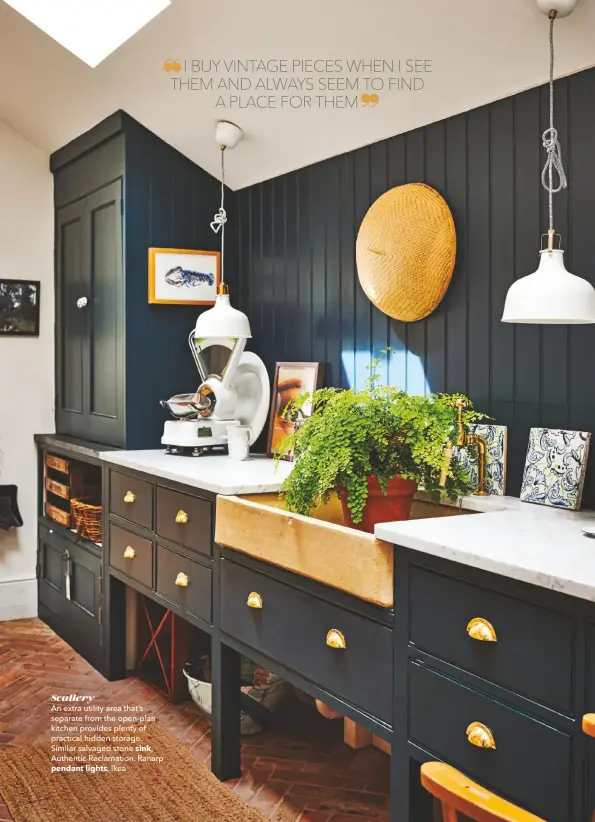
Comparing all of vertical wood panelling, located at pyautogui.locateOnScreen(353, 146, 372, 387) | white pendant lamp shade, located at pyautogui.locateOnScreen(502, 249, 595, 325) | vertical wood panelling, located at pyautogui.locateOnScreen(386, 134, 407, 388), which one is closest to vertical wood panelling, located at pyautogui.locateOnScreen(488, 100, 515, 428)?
vertical wood panelling, located at pyautogui.locateOnScreen(386, 134, 407, 388)

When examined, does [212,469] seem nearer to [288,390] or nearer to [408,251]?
[288,390]

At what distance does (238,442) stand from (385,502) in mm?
1218

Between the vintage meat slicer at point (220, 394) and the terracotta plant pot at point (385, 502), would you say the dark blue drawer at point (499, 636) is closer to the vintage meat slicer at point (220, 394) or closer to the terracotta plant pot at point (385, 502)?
the terracotta plant pot at point (385, 502)

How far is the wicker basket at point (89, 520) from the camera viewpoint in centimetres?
389

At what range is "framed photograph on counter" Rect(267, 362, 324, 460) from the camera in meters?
3.47

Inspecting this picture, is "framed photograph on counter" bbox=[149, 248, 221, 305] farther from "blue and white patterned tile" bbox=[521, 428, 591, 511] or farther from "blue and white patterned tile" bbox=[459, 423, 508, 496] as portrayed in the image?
"blue and white patterned tile" bbox=[521, 428, 591, 511]

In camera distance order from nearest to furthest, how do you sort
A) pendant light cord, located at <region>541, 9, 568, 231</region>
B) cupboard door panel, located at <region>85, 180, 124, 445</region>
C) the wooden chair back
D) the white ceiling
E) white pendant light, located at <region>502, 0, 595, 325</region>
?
1. the wooden chair back
2. white pendant light, located at <region>502, 0, 595, 325</region>
3. pendant light cord, located at <region>541, 9, 568, 231</region>
4. the white ceiling
5. cupboard door panel, located at <region>85, 180, 124, 445</region>

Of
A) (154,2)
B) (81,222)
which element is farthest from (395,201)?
(81,222)

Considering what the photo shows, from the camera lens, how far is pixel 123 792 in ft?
8.87

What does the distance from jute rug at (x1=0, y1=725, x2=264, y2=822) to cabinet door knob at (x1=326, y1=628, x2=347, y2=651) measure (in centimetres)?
71

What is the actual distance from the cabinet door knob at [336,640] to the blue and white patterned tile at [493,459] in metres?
0.69

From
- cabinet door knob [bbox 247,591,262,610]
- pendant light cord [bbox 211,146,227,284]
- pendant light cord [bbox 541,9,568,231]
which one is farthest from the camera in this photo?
pendant light cord [bbox 211,146,227,284]

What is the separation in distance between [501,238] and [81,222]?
2.49m

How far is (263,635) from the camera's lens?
2.52 metres
